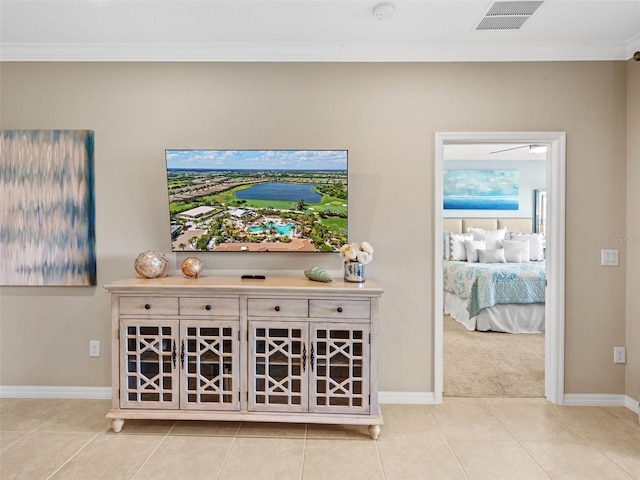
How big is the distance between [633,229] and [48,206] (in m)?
4.26

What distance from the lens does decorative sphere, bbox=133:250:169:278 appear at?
2.70 m

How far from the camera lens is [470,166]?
7047 millimetres

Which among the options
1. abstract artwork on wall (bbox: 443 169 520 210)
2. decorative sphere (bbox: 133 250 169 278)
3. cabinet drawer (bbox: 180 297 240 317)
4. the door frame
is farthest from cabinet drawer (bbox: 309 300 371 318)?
abstract artwork on wall (bbox: 443 169 520 210)

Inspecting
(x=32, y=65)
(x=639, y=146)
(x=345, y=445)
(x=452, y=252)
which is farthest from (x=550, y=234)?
(x=32, y=65)

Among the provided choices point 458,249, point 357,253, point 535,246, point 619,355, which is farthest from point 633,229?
point 535,246

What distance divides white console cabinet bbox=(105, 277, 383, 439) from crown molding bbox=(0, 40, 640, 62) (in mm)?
1679

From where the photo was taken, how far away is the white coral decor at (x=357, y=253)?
2.66 meters

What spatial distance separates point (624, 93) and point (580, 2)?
93cm

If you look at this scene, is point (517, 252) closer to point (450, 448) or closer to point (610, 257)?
point (610, 257)

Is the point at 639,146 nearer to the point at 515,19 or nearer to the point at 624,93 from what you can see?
the point at 624,93

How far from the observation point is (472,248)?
588cm

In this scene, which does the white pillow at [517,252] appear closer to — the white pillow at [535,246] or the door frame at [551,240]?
the white pillow at [535,246]

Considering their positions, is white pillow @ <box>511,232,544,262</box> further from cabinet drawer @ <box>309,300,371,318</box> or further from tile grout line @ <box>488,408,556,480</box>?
cabinet drawer @ <box>309,300,371,318</box>

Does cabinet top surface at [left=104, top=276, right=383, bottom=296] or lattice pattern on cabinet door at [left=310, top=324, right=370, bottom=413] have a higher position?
cabinet top surface at [left=104, top=276, right=383, bottom=296]
